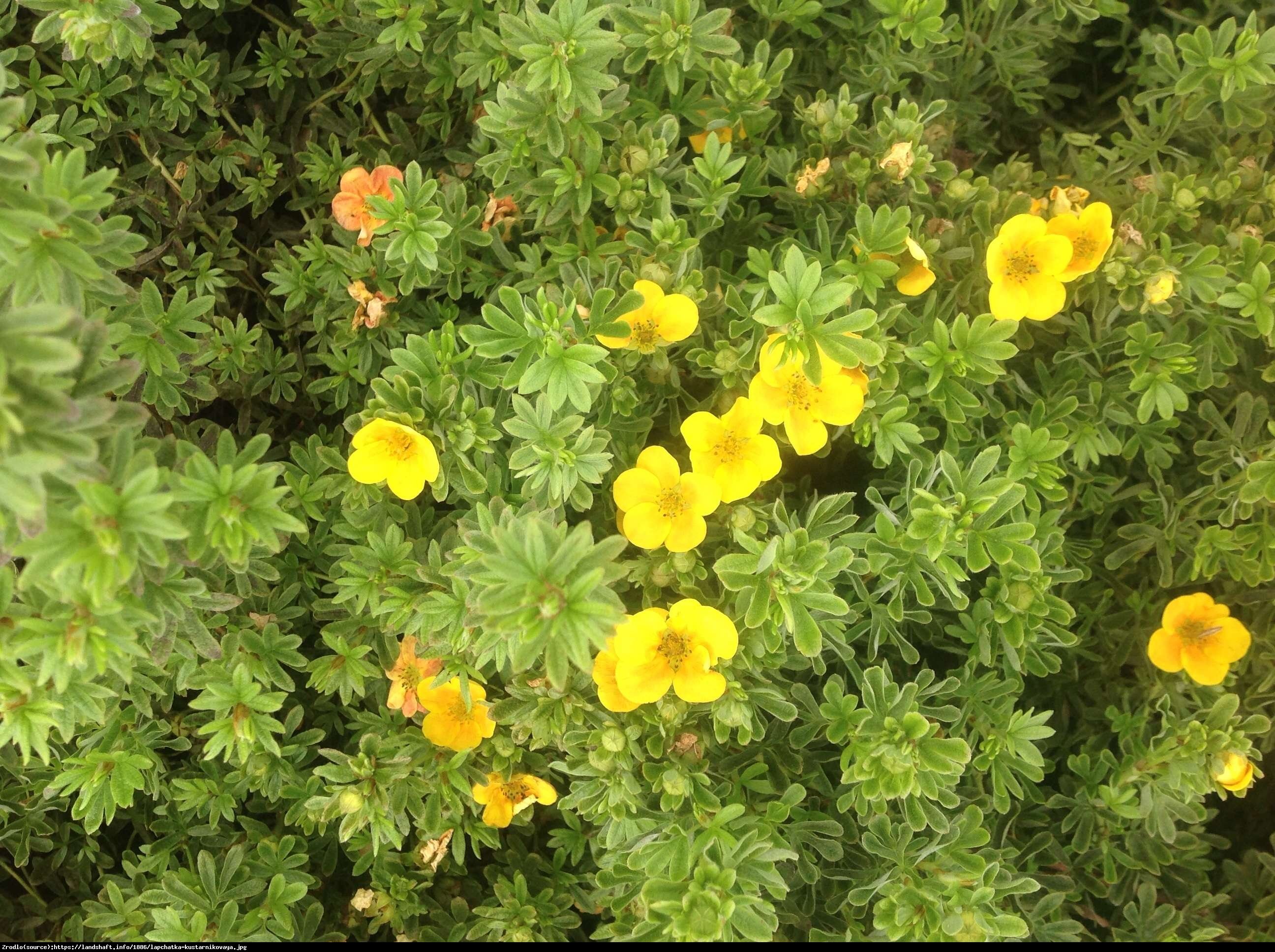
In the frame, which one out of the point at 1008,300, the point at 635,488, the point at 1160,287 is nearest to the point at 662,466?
the point at 635,488

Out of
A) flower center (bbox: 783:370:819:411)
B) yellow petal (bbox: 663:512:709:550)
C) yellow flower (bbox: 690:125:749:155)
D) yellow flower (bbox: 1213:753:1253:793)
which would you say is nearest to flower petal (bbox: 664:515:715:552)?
yellow petal (bbox: 663:512:709:550)

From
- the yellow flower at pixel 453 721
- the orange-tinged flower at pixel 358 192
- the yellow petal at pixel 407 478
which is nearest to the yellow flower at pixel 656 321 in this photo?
the yellow petal at pixel 407 478

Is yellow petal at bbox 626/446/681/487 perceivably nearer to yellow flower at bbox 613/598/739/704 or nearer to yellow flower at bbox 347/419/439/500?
yellow flower at bbox 613/598/739/704

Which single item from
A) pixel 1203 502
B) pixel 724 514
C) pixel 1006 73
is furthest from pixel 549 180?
pixel 1203 502

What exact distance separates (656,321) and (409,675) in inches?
46.4

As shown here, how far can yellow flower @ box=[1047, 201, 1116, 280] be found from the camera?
2.59m

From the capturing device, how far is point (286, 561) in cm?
280

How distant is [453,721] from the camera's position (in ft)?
8.59

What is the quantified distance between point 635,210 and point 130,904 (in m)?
2.42

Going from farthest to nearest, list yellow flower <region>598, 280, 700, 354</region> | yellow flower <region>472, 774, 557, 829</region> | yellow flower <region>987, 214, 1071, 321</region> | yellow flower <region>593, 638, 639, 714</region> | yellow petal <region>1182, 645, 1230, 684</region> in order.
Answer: yellow petal <region>1182, 645, 1230, 684</region> → yellow flower <region>472, 774, 557, 829</region> → yellow flower <region>987, 214, 1071, 321</region> → yellow flower <region>598, 280, 700, 354</region> → yellow flower <region>593, 638, 639, 714</region>

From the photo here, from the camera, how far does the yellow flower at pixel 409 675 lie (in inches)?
99.0

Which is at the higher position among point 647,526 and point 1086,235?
point 1086,235

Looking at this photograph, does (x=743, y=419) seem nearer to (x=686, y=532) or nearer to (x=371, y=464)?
(x=686, y=532)

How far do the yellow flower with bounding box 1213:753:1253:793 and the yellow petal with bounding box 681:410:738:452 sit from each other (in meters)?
1.74
